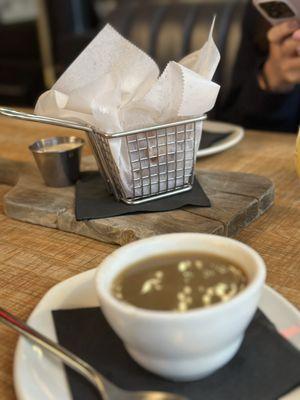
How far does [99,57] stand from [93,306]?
18.0 inches

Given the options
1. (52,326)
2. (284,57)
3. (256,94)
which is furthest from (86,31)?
(52,326)

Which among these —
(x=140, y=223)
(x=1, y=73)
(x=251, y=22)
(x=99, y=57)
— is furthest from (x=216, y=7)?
(x=1, y=73)

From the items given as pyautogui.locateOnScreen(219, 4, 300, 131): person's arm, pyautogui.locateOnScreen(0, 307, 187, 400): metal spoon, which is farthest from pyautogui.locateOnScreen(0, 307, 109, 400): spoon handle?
pyautogui.locateOnScreen(219, 4, 300, 131): person's arm

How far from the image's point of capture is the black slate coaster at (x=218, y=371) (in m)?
0.46

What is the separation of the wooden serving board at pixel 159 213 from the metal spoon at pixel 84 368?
0.91ft

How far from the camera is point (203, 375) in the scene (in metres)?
0.47

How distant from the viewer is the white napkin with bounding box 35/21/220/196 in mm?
792

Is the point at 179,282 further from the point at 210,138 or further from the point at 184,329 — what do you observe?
the point at 210,138

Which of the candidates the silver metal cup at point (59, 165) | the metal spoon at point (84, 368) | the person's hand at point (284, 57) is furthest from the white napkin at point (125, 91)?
the person's hand at point (284, 57)

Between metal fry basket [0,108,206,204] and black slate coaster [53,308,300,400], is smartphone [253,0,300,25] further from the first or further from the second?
black slate coaster [53,308,300,400]

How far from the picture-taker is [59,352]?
1.60 ft

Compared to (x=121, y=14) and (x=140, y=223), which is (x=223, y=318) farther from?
(x=121, y=14)

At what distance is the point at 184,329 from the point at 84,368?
11 centimetres

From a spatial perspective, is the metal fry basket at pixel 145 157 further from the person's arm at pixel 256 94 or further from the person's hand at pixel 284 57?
the person's arm at pixel 256 94
